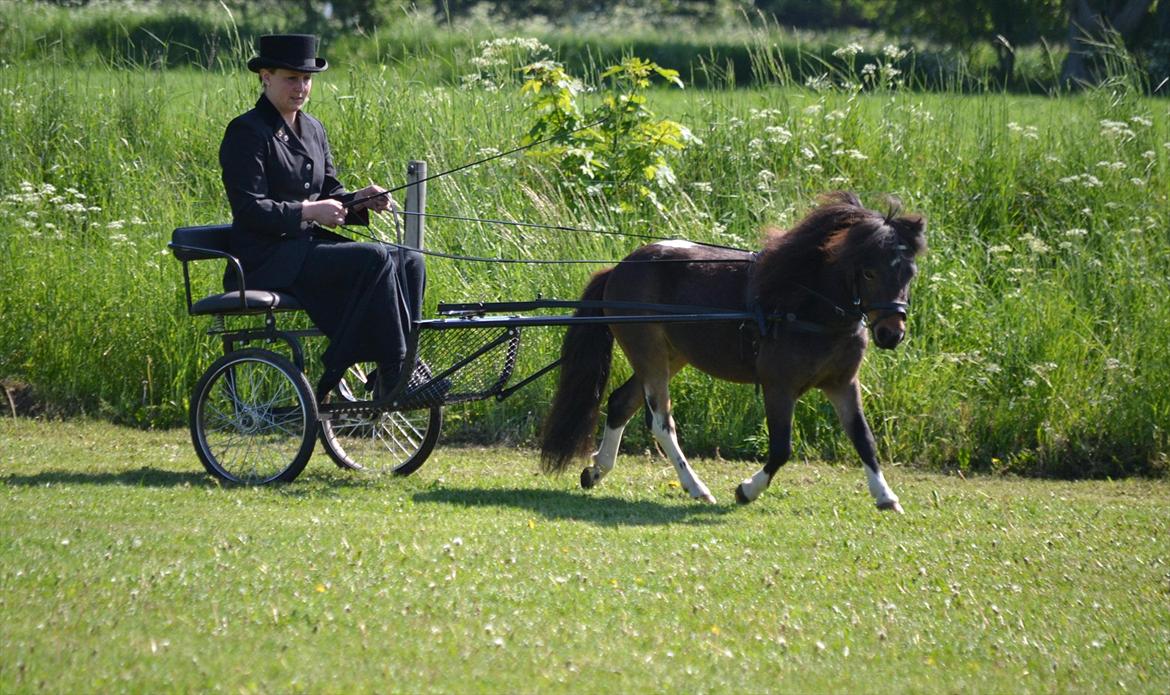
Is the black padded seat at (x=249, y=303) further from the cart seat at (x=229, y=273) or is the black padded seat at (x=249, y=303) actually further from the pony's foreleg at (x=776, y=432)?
the pony's foreleg at (x=776, y=432)

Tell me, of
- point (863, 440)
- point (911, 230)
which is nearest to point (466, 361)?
point (863, 440)

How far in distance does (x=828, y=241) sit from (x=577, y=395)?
5.63 ft

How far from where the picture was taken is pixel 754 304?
7512 mm

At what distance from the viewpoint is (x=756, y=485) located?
757 centimetres

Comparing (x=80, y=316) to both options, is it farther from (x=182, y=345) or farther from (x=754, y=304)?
(x=754, y=304)

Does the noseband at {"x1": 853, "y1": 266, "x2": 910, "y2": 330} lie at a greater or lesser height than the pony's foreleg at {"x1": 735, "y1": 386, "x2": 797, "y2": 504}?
greater

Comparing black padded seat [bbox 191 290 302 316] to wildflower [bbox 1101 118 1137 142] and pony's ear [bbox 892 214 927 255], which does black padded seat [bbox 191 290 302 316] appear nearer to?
pony's ear [bbox 892 214 927 255]

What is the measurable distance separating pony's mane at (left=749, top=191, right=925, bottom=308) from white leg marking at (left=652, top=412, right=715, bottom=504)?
95cm

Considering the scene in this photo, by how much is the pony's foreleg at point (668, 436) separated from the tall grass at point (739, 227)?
171cm

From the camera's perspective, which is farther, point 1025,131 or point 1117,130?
point 1025,131

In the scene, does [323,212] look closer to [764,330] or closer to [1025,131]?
[764,330]

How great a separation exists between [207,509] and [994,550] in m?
3.87

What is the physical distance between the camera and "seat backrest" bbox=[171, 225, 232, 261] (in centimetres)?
746

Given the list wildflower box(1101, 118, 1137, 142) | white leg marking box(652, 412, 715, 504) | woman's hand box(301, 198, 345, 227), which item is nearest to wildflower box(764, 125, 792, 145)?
wildflower box(1101, 118, 1137, 142)
